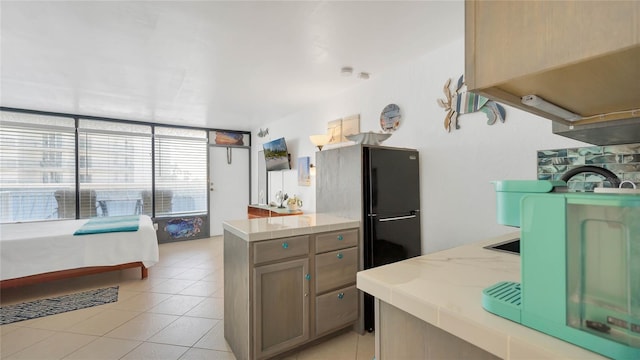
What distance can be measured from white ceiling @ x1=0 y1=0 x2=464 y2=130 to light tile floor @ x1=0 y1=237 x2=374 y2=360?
7.85 ft

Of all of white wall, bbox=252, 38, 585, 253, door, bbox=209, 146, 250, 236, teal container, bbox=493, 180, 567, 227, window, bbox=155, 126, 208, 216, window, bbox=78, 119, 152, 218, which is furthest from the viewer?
door, bbox=209, 146, 250, 236

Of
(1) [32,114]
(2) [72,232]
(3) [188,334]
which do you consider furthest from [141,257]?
(1) [32,114]

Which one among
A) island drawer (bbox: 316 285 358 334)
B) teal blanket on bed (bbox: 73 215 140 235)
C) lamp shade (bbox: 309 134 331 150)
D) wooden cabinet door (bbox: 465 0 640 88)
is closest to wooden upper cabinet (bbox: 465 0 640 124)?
wooden cabinet door (bbox: 465 0 640 88)

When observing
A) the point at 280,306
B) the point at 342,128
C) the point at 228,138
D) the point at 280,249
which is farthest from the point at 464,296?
the point at 228,138

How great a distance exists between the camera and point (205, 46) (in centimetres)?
238

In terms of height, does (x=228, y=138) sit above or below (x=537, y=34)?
above

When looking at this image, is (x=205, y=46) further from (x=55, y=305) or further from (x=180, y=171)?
(x=180, y=171)

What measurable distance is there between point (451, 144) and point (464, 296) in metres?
1.91

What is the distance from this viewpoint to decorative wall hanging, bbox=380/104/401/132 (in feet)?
9.38

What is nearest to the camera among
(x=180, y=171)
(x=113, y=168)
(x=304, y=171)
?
(x=304, y=171)

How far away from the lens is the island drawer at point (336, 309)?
6.79 ft

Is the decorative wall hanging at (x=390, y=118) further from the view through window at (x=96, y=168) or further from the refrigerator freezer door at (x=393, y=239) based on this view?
the view through window at (x=96, y=168)

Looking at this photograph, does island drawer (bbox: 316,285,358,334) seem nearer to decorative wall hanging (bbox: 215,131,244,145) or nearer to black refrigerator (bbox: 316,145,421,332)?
black refrigerator (bbox: 316,145,421,332)

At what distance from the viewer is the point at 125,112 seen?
4621 millimetres
